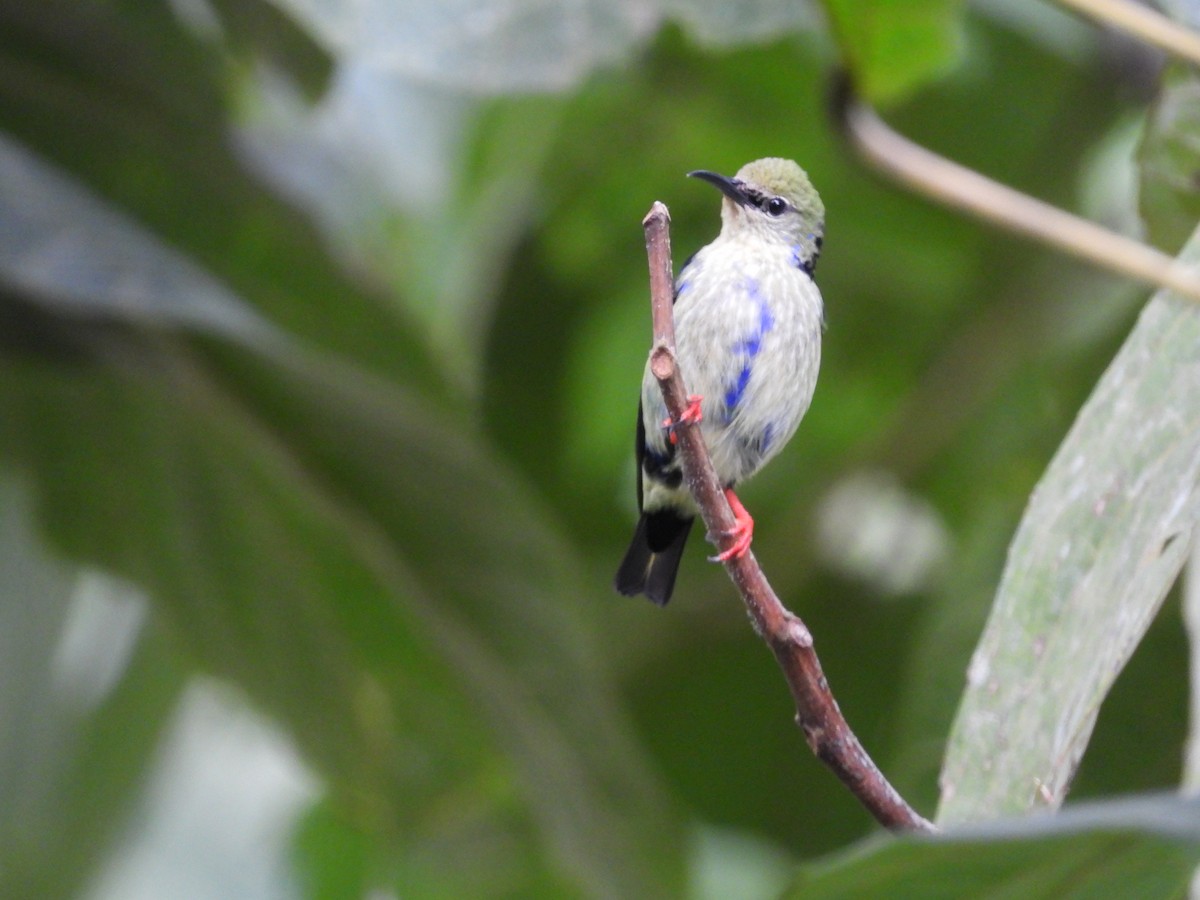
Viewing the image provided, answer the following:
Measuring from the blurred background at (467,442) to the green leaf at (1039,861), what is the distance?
132 centimetres

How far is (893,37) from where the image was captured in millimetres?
1727

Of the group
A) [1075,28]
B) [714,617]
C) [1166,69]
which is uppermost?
[1166,69]

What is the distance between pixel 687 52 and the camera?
3672 mm

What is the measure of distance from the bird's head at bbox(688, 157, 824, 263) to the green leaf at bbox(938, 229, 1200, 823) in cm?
37

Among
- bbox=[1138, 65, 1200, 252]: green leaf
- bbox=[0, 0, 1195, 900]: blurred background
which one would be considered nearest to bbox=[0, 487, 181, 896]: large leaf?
bbox=[0, 0, 1195, 900]: blurred background

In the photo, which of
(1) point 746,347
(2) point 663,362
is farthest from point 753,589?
(1) point 746,347

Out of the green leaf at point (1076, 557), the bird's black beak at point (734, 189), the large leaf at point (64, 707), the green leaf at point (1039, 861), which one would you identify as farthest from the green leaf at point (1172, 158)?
the large leaf at point (64, 707)

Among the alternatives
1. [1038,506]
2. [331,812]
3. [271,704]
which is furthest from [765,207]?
[331,812]

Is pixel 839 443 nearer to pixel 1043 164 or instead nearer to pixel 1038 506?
pixel 1043 164

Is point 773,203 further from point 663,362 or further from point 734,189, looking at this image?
point 663,362

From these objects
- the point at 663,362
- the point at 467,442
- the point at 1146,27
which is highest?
the point at 1146,27

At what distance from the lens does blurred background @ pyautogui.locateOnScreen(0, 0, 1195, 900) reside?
293 centimetres

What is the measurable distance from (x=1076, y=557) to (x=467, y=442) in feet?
5.27

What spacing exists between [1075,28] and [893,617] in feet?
4.66
